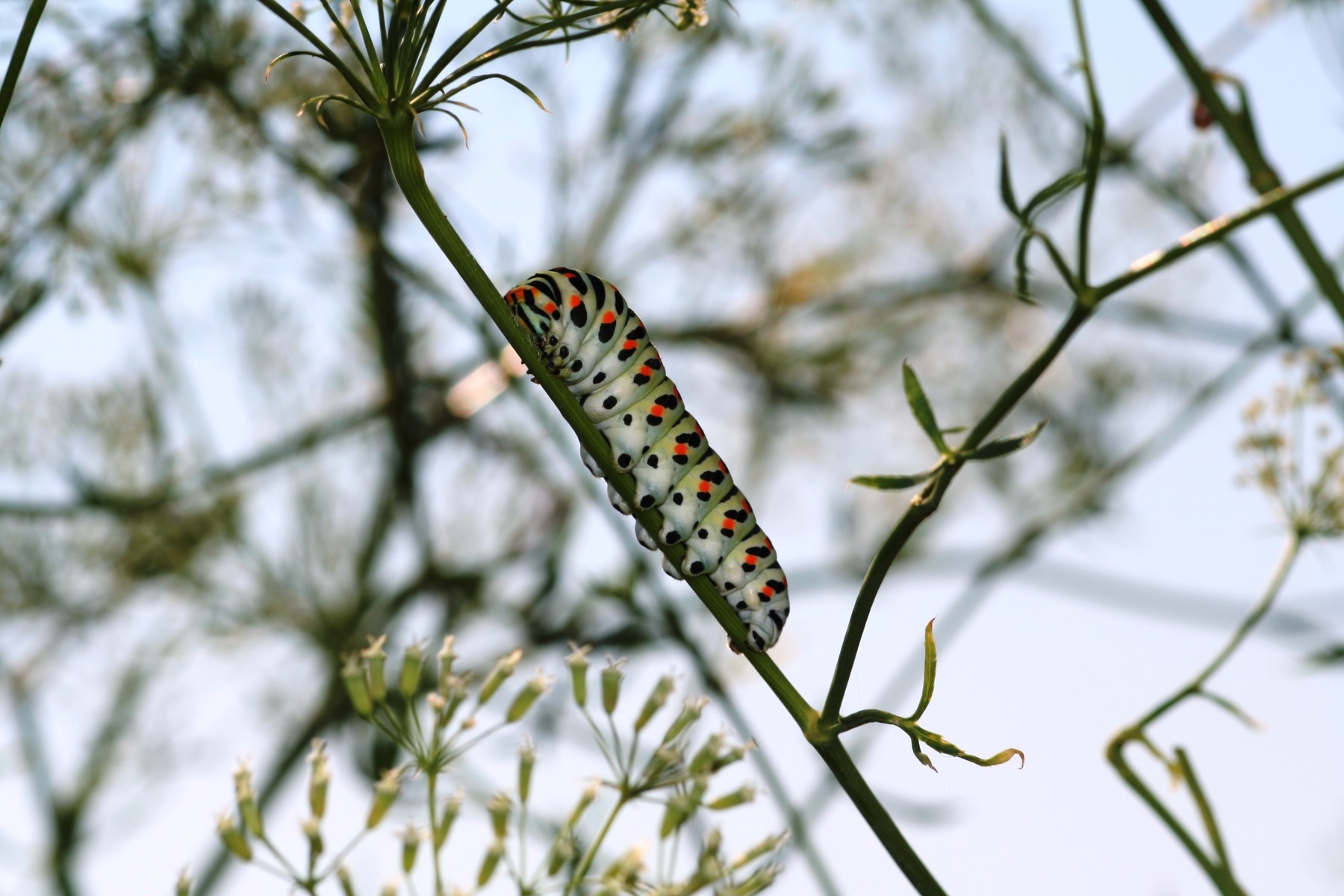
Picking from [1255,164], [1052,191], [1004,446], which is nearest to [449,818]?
[1004,446]

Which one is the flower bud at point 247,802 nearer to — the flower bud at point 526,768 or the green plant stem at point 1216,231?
the flower bud at point 526,768

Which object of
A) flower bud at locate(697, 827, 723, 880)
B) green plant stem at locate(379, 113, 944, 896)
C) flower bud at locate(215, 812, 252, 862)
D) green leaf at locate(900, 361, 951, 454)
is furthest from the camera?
flower bud at locate(215, 812, 252, 862)

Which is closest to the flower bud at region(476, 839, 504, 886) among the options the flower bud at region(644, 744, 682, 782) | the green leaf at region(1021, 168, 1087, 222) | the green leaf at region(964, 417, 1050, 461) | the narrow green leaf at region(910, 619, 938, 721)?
the flower bud at region(644, 744, 682, 782)

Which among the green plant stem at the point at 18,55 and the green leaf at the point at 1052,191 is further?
the green leaf at the point at 1052,191

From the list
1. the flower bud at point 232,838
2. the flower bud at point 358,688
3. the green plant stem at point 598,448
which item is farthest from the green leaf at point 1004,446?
the flower bud at point 232,838

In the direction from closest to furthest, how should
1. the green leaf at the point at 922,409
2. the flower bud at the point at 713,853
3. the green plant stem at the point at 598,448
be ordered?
the green plant stem at the point at 598,448, the green leaf at the point at 922,409, the flower bud at the point at 713,853

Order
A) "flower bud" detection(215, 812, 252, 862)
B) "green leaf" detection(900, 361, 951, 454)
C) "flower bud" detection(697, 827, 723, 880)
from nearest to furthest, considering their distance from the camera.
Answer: "green leaf" detection(900, 361, 951, 454) < "flower bud" detection(697, 827, 723, 880) < "flower bud" detection(215, 812, 252, 862)

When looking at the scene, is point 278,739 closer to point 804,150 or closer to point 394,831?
point 804,150

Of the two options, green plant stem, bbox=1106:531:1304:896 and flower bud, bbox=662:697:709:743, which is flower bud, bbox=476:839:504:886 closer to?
flower bud, bbox=662:697:709:743
